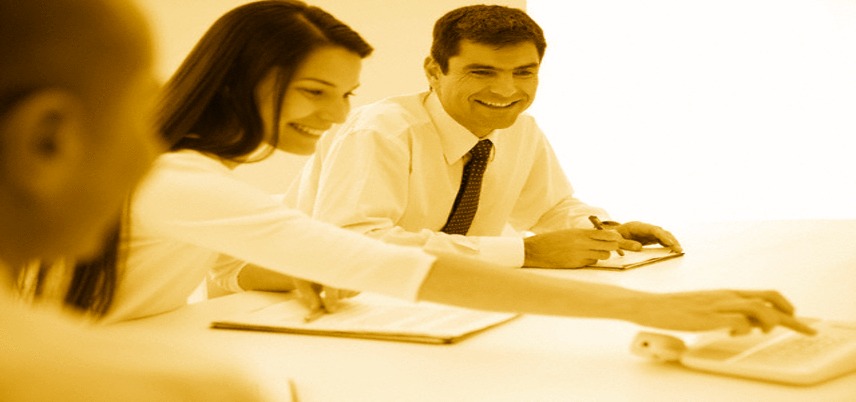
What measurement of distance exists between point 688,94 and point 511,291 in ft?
10.9

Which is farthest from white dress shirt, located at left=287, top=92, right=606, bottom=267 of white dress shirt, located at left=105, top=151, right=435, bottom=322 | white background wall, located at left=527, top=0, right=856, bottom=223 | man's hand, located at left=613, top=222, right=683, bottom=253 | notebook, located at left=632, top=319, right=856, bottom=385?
white background wall, located at left=527, top=0, right=856, bottom=223

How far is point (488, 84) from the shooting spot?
2.29 meters

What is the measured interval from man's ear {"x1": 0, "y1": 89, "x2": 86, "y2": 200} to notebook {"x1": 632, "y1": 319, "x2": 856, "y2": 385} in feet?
2.55

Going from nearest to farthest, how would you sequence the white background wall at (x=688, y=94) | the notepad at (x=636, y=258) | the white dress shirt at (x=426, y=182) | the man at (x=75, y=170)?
the man at (x=75, y=170), the notepad at (x=636, y=258), the white dress shirt at (x=426, y=182), the white background wall at (x=688, y=94)

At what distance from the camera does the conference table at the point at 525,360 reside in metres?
0.90

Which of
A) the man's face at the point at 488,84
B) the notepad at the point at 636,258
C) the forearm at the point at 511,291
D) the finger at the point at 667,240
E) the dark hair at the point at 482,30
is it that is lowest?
the forearm at the point at 511,291

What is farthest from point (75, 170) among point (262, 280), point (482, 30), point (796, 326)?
point (482, 30)

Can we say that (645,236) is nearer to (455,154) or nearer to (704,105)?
(455,154)

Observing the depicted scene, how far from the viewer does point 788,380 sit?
0.89 metres

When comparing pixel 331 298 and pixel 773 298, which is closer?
pixel 773 298

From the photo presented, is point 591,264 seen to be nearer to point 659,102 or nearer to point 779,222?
point 779,222

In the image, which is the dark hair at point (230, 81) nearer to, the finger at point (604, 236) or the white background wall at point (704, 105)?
the finger at point (604, 236)

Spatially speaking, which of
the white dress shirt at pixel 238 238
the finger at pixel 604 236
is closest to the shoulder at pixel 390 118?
the finger at pixel 604 236

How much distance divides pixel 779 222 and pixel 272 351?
1.95 m
